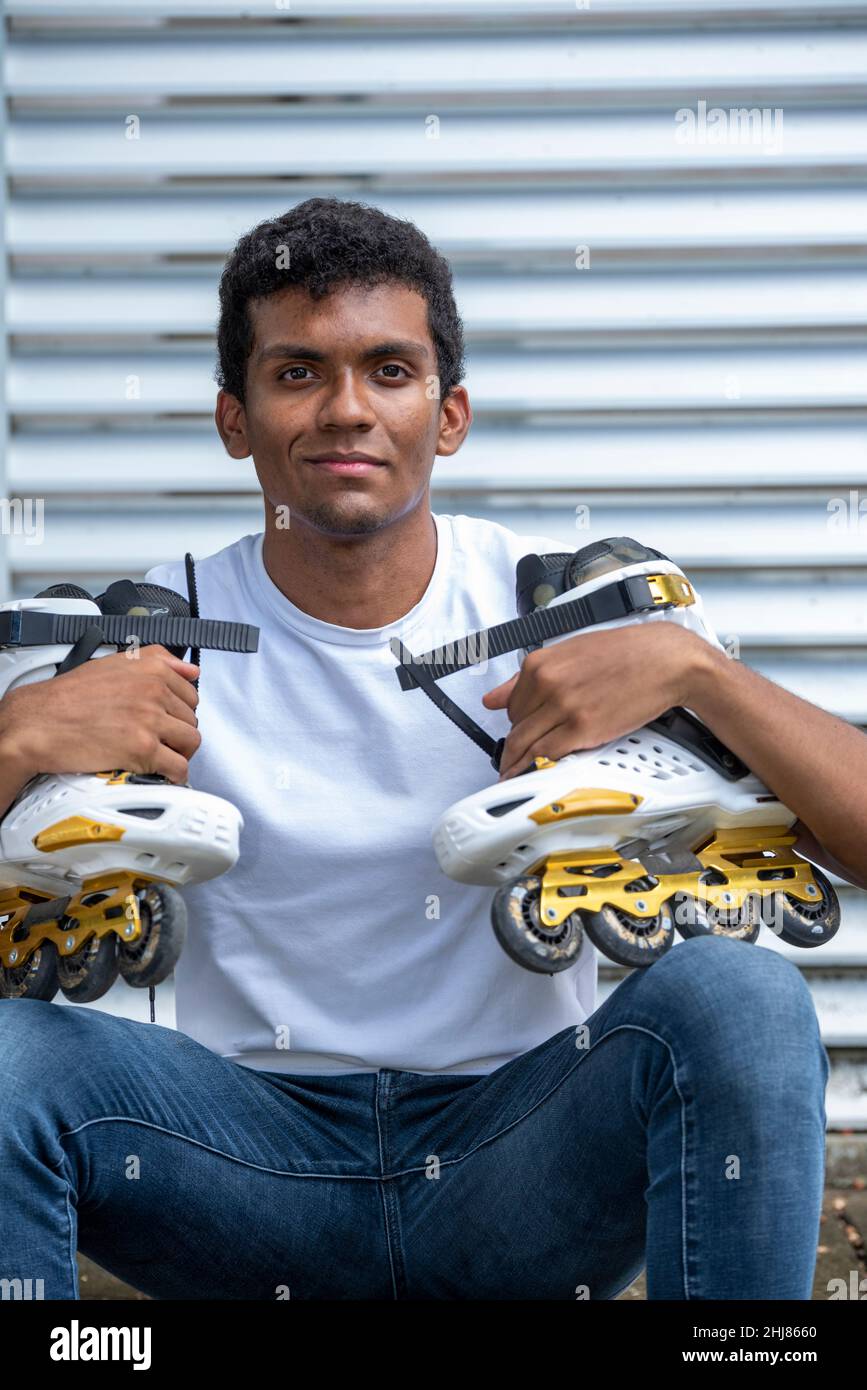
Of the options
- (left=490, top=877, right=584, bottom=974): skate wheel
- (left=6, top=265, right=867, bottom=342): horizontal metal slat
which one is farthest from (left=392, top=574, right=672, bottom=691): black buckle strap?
(left=6, top=265, right=867, bottom=342): horizontal metal slat

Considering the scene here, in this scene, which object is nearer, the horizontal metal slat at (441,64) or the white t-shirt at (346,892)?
the white t-shirt at (346,892)

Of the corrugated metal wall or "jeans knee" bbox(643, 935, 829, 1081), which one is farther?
the corrugated metal wall

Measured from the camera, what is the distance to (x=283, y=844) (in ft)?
7.38

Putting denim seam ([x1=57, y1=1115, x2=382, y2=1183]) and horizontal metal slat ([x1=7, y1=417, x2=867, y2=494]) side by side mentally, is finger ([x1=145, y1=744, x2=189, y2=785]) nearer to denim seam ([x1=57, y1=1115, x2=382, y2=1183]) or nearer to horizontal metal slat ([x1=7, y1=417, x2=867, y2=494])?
denim seam ([x1=57, y1=1115, x2=382, y2=1183])

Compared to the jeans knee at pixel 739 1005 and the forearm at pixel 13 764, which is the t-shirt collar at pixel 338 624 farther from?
the jeans knee at pixel 739 1005

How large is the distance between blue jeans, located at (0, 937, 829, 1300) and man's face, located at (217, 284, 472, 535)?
2.71 feet

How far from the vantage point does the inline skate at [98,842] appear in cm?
192

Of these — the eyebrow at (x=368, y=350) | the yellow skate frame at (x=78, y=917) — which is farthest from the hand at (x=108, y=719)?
the eyebrow at (x=368, y=350)

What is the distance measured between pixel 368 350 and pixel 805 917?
1056 millimetres

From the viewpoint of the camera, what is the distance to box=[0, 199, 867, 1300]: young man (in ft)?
5.92

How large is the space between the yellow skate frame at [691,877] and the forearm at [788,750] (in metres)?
0.06

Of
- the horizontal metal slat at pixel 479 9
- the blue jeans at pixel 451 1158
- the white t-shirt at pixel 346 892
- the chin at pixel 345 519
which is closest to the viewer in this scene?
the blue jeans at pixel 451 1158

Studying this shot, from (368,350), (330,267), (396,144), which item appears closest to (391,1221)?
(368,350)

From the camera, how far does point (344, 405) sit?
2273mm
